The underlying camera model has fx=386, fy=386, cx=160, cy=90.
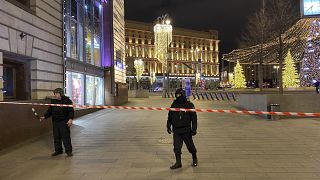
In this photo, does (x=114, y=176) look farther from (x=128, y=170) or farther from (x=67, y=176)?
(x=67, y=176)

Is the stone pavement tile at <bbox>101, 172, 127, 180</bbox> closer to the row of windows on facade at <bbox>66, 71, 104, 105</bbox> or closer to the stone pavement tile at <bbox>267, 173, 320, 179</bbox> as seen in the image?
the stone pavement tile at <bbox>267, 173, 320, 179</bbox>

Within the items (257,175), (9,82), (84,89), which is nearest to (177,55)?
(84,89)

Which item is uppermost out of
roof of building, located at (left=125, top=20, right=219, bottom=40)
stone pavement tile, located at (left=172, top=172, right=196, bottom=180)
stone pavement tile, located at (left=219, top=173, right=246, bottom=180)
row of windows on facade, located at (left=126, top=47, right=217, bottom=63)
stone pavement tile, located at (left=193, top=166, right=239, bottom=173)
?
roof of building, located at (left=125, top=20, right=219, bottom=40)

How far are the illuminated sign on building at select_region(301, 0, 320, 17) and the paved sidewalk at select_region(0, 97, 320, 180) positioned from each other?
4956 millimetres

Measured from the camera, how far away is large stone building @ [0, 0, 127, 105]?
11688 mm

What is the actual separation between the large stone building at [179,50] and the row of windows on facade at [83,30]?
8486 cm

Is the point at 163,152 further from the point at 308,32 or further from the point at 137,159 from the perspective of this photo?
the point at 308,32

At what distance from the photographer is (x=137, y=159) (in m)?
8.50

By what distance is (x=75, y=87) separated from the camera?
19.6m

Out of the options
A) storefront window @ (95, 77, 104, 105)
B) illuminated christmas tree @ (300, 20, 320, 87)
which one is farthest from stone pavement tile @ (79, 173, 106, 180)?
illuminated christmas tree @ (300, 20, 320, 87)

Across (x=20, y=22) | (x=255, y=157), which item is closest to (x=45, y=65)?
(x=20, y=22)

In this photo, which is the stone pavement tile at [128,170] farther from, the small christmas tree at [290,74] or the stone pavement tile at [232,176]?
the small christmas tree at [290,74]

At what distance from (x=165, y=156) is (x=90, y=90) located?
1513 cm

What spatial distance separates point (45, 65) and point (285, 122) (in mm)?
9665
